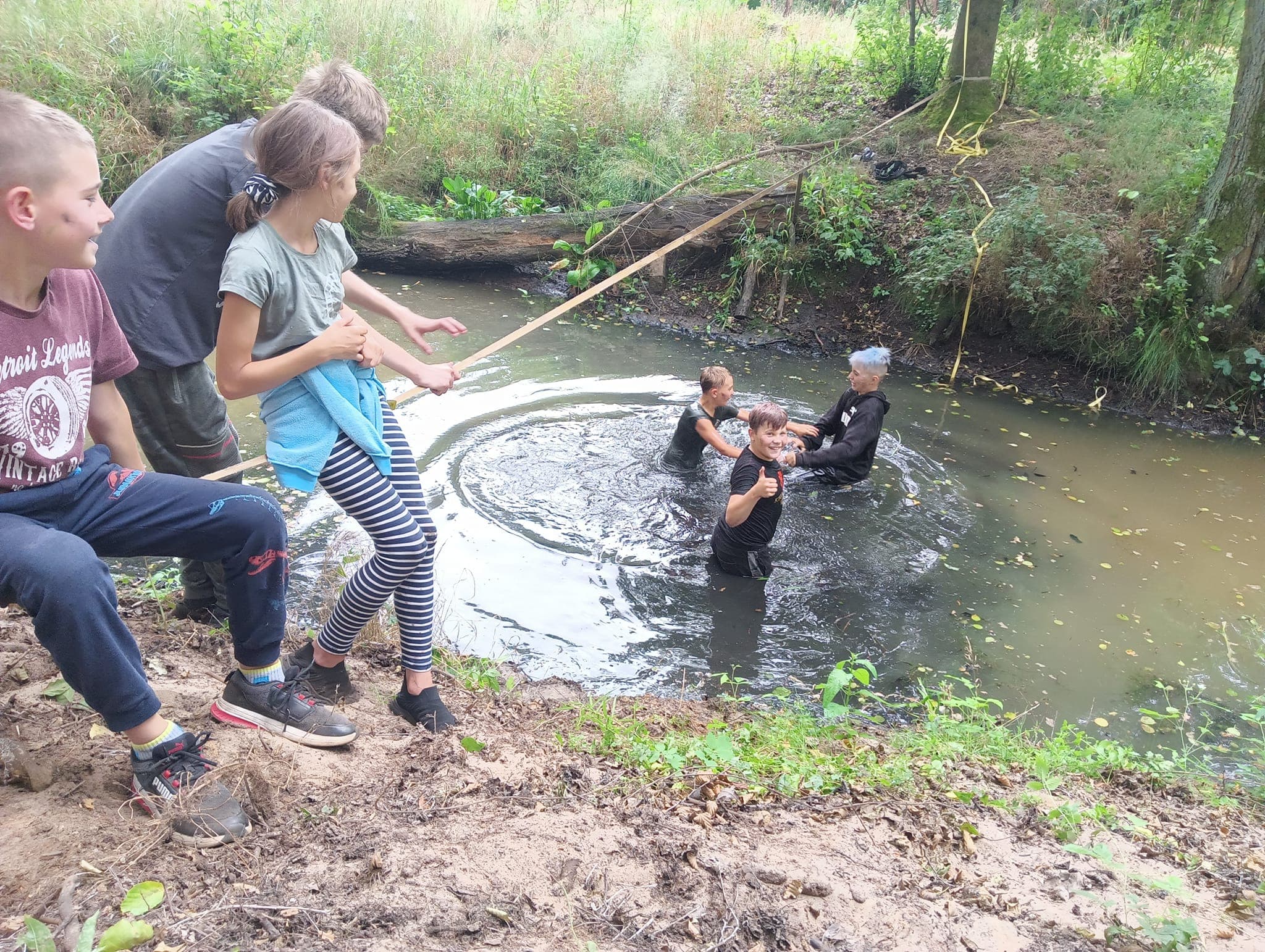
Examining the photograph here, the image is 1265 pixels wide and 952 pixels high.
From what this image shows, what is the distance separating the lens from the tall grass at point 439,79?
12.4 m

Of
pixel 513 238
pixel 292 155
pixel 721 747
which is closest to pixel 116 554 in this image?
pixel 292 155

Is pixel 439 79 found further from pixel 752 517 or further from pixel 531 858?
pixel 531 858

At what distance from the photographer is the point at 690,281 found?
11.9m

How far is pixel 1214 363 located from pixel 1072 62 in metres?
6.48

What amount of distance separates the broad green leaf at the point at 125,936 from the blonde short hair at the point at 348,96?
2453mm

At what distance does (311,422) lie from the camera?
2.98 m

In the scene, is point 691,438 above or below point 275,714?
below

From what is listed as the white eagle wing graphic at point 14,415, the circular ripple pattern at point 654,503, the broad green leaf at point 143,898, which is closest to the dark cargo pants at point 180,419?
the white eagle wing graphic at point 14,415

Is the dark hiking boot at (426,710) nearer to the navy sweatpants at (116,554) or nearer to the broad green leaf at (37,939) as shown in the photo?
the navy sweatpants at (116,554)

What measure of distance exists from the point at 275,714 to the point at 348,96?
2.15 m

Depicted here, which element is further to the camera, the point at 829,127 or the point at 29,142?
the point at 829,127

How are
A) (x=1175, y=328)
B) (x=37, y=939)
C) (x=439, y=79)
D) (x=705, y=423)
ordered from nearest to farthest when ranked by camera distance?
(x=37, y=939)
(x=705, y=423)
(x=1175, y=328)
(x=439, y=79)

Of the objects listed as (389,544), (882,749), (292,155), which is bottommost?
(882,749)

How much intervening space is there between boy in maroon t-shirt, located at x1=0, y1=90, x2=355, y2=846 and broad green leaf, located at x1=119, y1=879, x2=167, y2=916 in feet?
0.77
